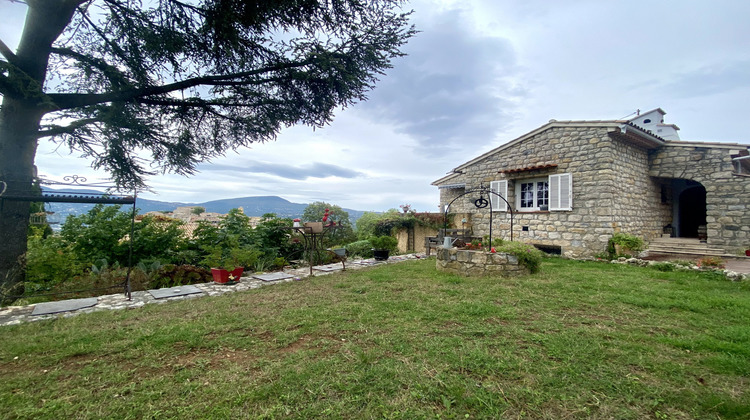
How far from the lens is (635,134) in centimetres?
869

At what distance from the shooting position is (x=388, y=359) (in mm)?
2494

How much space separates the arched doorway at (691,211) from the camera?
11.3 metres

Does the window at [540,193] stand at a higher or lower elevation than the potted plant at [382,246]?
higher

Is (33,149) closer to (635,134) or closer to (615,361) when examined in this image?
(615,361)

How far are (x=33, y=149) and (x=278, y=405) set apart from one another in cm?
579

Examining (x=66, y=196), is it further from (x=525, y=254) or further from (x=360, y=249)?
(x=525, y=254)

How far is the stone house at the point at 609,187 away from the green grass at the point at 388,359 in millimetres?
4984

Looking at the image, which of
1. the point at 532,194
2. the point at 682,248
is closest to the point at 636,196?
the point at 682,248

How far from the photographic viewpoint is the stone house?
8.30 m

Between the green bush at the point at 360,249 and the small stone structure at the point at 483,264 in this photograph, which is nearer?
the small stone structure at the point at 483,264

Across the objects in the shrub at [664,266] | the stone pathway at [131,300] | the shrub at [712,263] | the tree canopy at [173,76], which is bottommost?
the stone pathway at [131,300]

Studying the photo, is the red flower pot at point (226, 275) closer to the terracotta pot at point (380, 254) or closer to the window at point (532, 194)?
the terracotta pot at point (380, 254)

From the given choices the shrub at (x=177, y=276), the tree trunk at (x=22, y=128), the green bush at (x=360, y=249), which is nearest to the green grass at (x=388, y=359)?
the shrub at (x=177, y=276)

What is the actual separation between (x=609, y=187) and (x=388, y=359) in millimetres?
9215
